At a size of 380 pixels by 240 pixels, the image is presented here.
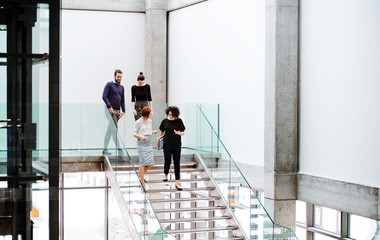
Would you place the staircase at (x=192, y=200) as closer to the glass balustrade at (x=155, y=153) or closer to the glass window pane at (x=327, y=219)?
the glass balustrade at (x=155, y=153)

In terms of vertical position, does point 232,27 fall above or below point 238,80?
above

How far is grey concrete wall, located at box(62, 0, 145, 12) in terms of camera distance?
73.5ft

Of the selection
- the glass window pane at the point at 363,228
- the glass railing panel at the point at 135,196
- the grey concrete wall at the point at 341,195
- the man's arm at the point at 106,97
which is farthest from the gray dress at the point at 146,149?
the glass window pane at the point at 363,228

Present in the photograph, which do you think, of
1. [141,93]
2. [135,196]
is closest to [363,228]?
[135,196]

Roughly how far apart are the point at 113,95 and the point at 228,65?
4.49 m

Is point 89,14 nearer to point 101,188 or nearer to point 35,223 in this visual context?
point 101,188

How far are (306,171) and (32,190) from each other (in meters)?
11.0

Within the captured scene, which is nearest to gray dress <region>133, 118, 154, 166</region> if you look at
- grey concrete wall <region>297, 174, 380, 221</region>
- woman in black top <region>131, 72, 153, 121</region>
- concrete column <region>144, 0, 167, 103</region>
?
woman in black top <region>131, 72, 153, 121</region>

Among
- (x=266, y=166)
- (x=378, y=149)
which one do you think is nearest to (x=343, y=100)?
(x=378, y=149)

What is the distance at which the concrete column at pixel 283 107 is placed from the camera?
48.5ft

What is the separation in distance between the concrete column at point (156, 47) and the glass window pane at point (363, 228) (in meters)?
10.6

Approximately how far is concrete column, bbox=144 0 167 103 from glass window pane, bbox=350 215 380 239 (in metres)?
10.6

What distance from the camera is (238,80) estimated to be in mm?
17734

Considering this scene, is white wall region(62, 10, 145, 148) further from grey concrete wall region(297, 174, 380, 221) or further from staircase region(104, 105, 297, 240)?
grey concrete wall region(297, 174, 380, 221)
